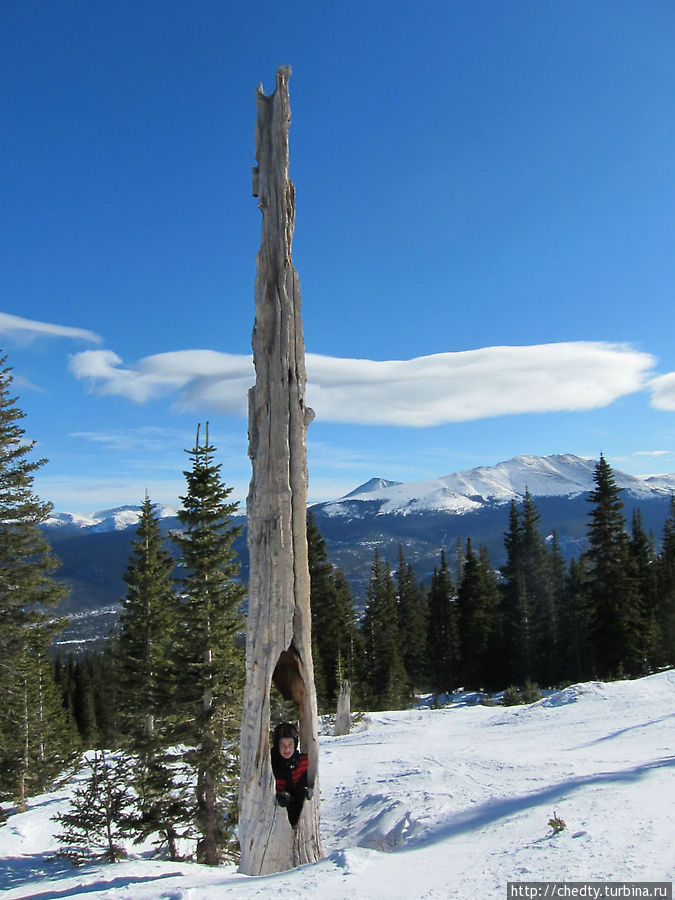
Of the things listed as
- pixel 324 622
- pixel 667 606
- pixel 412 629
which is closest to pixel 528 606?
pixel 667 606

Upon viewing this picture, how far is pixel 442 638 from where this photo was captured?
44531mm

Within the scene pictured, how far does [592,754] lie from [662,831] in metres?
6.40

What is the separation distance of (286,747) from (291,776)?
30 cm

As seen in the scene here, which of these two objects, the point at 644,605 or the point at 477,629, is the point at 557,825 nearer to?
the point at 644,605

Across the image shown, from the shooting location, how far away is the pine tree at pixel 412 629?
48.4 m

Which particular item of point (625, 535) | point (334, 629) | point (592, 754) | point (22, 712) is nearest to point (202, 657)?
point (592, 754)

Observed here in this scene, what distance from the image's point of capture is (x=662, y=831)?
5.34 metres

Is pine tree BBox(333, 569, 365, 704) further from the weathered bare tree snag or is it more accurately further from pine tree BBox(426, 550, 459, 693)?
the weathered bare tree snag

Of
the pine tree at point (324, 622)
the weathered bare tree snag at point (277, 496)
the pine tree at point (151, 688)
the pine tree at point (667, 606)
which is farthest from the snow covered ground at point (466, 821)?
the pine tree at point (324, 622)

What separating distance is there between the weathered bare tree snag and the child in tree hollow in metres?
0.10

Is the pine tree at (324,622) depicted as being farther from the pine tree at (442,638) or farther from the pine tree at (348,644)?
A: the pine tree at (442,638)

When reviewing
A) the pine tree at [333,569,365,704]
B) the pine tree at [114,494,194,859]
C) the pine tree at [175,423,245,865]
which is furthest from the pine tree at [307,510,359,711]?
the pine tree at [175,423,245,865]

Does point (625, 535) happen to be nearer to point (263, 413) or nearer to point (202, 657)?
point (202, 657)

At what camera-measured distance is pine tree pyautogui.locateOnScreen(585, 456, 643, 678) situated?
2950 centimetres
